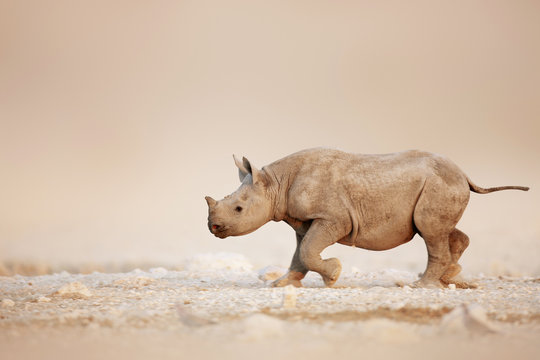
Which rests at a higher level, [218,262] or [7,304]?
[218,262]

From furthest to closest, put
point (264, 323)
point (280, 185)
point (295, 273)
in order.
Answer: point (295, 273)
point (280, 185)
point (264, 323)

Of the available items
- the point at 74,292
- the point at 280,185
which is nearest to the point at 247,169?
the point at 280,185

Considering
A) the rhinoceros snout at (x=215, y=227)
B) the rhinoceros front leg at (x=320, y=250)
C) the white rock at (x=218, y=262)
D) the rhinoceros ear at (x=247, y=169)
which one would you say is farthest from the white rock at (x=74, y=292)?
the white rock at (x=218, y=262)

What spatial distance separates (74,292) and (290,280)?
2.96 metres

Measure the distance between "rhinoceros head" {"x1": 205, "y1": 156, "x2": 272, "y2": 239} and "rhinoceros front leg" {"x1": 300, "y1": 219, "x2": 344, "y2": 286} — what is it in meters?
0.77

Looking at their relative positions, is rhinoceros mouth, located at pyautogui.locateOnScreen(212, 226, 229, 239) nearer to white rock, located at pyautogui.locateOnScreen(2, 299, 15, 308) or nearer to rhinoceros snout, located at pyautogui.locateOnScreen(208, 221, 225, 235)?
rhinoceros snout, located at pyautogui.locateOnScreen(208, 221, 225, 235)

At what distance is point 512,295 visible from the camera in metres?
7.80

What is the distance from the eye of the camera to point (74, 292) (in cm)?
800

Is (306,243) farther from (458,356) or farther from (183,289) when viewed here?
(458,356)

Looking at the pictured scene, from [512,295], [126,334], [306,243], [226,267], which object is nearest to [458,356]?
[126,334]

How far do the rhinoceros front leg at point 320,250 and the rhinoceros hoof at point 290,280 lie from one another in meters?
0.54

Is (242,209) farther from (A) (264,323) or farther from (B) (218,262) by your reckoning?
(B) (218,262)

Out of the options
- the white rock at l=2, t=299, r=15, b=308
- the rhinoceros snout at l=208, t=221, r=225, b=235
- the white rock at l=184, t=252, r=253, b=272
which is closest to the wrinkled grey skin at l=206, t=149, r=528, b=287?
the rhinoceros snout at l=208, t=221, r=225, b=235

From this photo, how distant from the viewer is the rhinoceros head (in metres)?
9.03
